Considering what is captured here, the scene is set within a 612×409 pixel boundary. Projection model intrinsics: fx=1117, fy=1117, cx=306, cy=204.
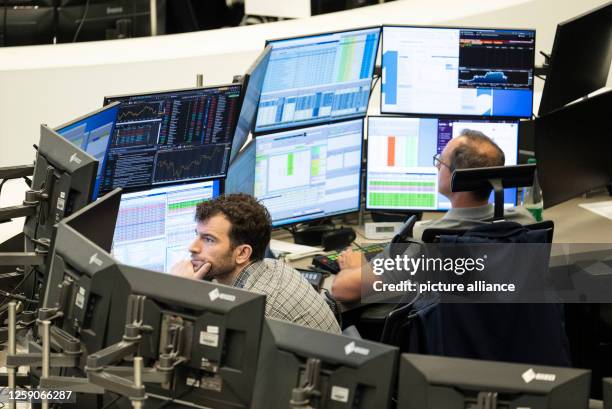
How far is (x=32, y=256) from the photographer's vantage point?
287cm

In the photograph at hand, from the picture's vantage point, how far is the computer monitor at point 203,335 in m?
2.26

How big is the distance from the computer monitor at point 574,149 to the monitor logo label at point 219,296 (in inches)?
69.8

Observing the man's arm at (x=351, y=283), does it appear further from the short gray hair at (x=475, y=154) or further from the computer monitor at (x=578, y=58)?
the computer monitor at (x=578, y=58)

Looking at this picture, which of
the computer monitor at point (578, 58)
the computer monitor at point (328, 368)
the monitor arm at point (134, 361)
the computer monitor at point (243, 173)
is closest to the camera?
the computer monitor at point (328, 368)

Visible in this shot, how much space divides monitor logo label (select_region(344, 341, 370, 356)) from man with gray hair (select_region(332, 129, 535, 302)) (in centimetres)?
110

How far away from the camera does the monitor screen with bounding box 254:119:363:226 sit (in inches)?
148

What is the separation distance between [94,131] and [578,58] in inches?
72.5

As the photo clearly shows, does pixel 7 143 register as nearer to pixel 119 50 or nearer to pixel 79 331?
pixel 119 50

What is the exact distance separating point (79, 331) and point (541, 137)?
1.92 metres

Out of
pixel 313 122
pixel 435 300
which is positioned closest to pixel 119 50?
pixel 313 122

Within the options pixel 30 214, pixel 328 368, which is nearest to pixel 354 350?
pixel 328 368

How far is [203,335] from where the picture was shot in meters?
2.29

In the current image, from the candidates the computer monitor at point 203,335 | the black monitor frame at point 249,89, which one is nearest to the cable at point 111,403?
the computer monitor at point 203,335

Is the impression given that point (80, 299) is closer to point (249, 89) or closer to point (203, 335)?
point (203, 335)
